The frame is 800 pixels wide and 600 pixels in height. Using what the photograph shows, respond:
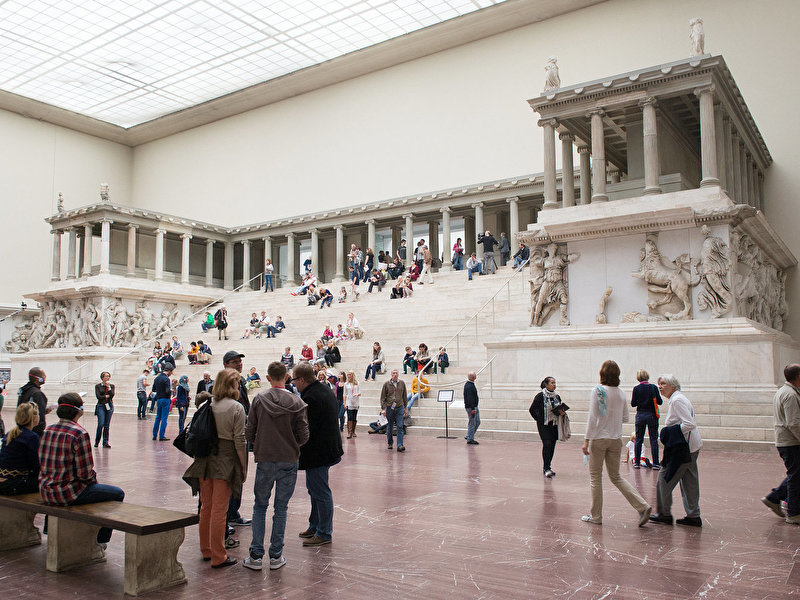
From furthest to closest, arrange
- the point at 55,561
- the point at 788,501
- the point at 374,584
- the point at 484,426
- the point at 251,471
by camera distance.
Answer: the point at 484,426
the point at 251,471
the point at 788,501
the point at 55,561
the point at 374,584

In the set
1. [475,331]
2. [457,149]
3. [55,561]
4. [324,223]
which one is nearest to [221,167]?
[324,223]

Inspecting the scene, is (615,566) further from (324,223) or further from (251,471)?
(324,223)

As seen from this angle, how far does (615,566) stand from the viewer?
18.0ft

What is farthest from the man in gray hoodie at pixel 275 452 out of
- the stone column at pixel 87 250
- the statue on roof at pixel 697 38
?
the stone column at pixel 87 250

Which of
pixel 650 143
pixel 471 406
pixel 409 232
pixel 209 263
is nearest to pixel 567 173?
pixel 650 143

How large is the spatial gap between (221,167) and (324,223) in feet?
41.9

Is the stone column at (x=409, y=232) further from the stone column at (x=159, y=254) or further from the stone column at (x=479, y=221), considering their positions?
the stone column at (x=159, y=254)

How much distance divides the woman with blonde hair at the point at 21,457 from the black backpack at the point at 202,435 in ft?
5.17

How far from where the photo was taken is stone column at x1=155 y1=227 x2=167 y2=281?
34781 millimetres

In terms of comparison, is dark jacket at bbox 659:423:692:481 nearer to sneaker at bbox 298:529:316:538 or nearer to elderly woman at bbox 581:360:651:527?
elderly woman at bbox 581:360:651:527

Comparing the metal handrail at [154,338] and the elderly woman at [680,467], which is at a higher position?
the metal handrail at [154,338]

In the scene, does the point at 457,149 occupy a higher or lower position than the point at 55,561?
higher

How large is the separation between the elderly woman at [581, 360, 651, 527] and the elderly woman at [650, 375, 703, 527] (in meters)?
0.27

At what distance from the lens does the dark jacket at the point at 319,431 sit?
6.17 m
